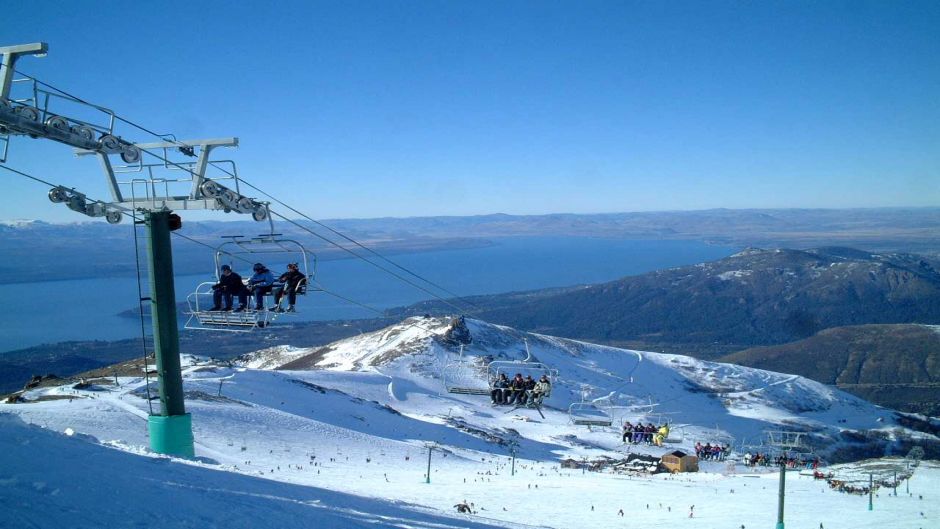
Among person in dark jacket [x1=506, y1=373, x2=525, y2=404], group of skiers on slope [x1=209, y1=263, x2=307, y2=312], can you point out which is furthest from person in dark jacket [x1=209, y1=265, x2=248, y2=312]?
person in dark jacket [x1=506, y1=373, x2=525, y2=404]

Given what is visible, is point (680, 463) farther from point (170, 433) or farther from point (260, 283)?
point (170, 433)

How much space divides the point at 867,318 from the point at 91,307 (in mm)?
157990

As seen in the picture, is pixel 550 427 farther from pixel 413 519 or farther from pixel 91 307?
pixel 91 307

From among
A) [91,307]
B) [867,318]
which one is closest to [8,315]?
[91,307]

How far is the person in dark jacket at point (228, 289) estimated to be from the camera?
12.8 meters

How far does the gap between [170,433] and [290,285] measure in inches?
137

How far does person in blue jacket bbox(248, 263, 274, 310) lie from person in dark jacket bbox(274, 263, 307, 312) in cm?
20

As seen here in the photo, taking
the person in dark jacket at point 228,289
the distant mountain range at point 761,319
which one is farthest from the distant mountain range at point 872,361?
the person in dark jacket at point 228,289

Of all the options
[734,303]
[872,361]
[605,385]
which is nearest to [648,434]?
[605,385]

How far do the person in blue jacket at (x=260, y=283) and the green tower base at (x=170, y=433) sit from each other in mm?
2569

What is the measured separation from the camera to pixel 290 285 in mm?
13266

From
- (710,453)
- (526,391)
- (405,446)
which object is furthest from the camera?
(710,453)

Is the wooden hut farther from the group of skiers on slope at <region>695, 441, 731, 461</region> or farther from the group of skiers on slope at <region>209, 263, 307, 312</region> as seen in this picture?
the group of skiers on slope at <region>209, 263, 307, 312</region>

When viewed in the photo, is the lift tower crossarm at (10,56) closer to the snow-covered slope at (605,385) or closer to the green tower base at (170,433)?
the green tower base at (170,433)
